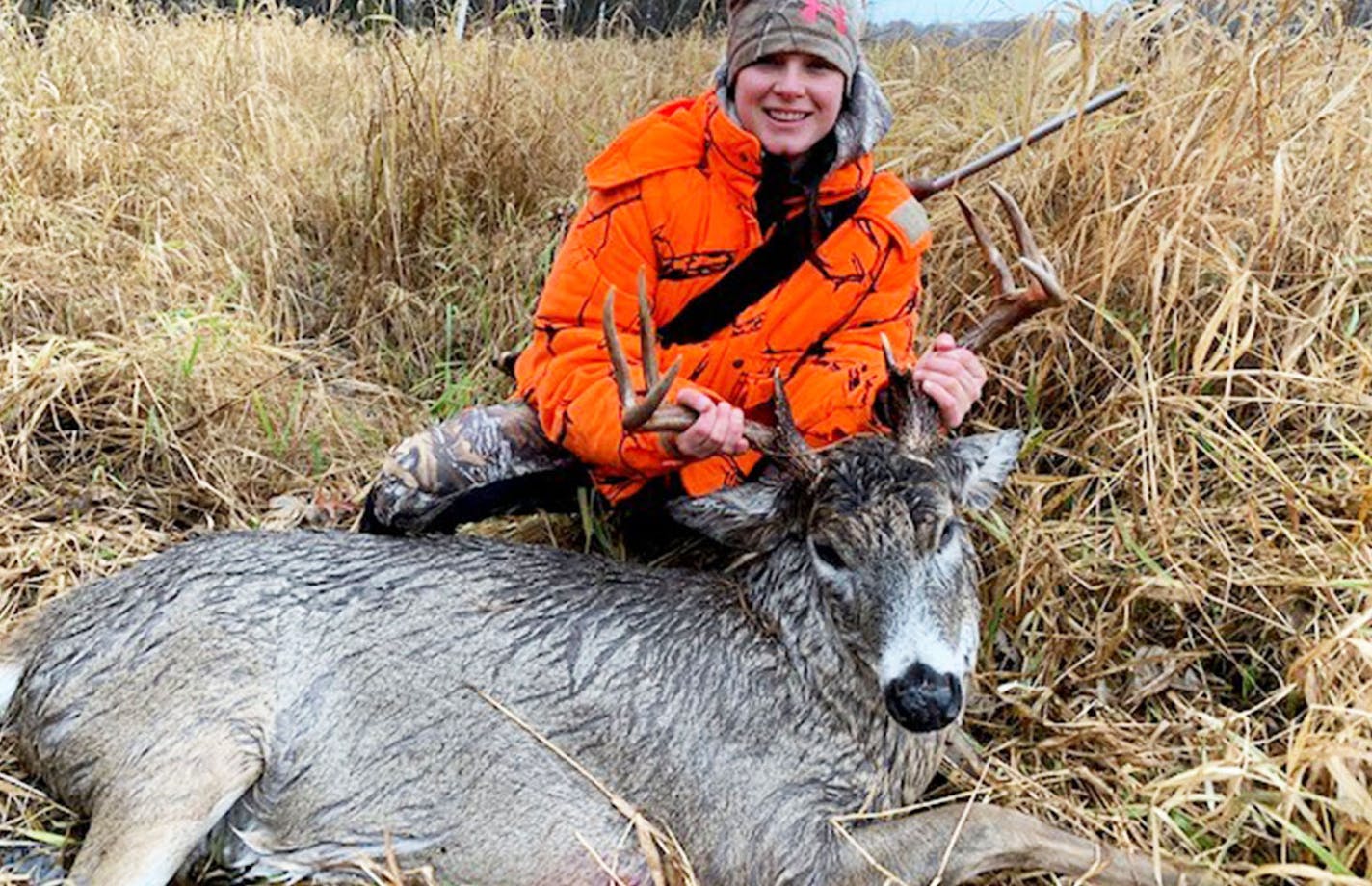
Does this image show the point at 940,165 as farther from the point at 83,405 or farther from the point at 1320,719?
the point at 83,405

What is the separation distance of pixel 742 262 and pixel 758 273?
0.06m

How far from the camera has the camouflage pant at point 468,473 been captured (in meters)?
3.60

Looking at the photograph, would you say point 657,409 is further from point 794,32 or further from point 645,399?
point 794,32

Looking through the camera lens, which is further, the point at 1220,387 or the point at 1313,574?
the point at 1220,387

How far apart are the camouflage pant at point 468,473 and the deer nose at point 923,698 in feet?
4.85

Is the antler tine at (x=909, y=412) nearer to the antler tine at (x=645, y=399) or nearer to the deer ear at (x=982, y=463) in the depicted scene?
the deer ear at (x=982, y=463)

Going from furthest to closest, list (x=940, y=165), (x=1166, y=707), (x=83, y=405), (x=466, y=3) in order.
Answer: (x=466, y=3)
(x=940, y=165)
(x=83, y=405)
(x=1166, y=707)

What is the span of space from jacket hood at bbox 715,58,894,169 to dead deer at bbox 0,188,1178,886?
52 centimetres

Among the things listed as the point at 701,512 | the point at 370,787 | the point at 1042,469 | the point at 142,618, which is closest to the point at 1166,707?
the point at 1042,469

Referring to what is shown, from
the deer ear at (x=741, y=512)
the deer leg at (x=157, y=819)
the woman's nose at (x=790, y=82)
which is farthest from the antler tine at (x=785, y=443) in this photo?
the deer leg at (x=157, y=819)

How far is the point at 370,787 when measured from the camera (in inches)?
114

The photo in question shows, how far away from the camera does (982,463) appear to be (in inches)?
123

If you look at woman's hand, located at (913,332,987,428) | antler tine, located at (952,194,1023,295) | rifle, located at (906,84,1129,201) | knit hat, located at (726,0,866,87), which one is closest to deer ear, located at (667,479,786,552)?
woman's hand, located at (913,332,987,428)

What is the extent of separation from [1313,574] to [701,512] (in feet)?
5.20
